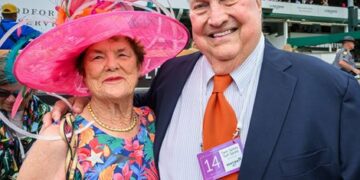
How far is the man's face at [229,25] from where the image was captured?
1.63 metres

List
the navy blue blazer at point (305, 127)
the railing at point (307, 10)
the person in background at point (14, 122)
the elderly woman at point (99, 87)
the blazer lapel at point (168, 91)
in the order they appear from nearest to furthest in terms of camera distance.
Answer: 1. the navy blue blazer at point (305, 127)
2. the elderly woman at point (99, 87)
3. the blazer lapel at point (168, 91)
4. the person in background at point (14, 122)
5. the railing at point (307, 10)

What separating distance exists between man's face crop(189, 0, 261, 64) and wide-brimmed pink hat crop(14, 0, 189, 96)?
0.25 meters

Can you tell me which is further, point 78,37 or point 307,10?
point 307,10

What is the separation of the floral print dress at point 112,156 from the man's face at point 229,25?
519 millimetres

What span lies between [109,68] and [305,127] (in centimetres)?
82

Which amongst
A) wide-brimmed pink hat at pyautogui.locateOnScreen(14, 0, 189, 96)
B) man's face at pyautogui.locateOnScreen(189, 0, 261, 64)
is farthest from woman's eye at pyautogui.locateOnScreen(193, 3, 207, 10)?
wide-brimmed pink hat at pyautogui.locateOnScreen(14, 0, 189, 96)

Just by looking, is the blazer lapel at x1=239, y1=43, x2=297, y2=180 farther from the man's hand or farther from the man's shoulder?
the man's hand

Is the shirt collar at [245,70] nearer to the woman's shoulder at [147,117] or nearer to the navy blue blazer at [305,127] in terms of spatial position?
the navy blue blazer at [305,127]

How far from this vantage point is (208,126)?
1652 millimetres

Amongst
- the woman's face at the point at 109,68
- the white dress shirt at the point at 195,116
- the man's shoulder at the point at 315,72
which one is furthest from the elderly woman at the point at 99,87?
the man's shoulder at the point at 315,72

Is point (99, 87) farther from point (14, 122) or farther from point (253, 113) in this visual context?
point (14, 122)

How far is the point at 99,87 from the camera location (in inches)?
69.1

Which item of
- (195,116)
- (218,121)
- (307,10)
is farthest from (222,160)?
(307,10)

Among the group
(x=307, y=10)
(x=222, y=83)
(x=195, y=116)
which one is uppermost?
(x=222, y=83)
